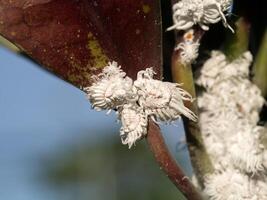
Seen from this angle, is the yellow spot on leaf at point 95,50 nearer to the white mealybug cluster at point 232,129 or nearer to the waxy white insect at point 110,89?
the waxy white insect at point 110,89

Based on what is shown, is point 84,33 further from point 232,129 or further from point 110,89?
point 232,129

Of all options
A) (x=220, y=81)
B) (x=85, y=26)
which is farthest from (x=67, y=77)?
(x=220, y=81)

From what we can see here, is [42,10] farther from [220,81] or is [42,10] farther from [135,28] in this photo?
[220,81]

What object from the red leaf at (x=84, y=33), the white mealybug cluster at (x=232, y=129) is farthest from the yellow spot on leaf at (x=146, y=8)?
the white mealybug cluster at (x=232, y=129)

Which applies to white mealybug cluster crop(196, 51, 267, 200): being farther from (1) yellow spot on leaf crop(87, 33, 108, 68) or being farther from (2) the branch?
(1) yellow spot on leaf crop(87, 33, 108, 68)

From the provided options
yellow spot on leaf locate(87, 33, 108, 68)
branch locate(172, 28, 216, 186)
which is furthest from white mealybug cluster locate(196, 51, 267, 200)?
yellow spot on leaf locate(87, 33, 108, 68)
